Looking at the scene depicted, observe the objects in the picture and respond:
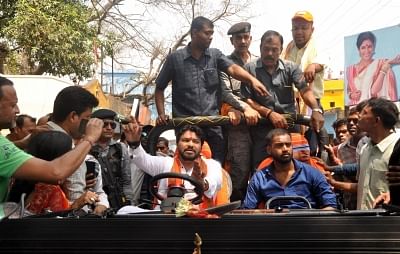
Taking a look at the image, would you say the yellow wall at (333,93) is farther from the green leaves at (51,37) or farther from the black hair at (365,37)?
the green leaves at (51,37)

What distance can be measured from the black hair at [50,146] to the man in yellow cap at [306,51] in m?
2.75

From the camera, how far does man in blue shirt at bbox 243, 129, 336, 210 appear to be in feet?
14.2

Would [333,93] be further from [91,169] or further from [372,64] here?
[91,169]

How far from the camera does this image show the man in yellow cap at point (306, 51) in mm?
5613

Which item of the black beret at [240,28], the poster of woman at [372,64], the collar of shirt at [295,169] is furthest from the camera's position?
the poster of woman at [372,64]

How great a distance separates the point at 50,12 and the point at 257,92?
33.5 ft

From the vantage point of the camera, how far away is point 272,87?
530cm

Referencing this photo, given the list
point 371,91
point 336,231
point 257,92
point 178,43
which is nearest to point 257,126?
point 257,92

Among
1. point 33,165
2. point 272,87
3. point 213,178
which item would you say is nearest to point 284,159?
point 213,178

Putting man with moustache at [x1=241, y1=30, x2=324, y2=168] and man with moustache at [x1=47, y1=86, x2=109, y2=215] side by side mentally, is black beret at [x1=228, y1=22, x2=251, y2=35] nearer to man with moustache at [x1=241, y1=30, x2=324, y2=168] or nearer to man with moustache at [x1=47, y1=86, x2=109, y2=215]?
man with moustache at [x1=241, y1=30, x2=324, y2=168]

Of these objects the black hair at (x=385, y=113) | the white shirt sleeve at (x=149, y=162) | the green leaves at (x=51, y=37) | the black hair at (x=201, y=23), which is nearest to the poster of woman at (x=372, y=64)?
the green leaves at (x=51, y=37)

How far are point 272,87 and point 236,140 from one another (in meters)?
0.59

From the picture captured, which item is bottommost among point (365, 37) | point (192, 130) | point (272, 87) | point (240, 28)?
point (192, 130)

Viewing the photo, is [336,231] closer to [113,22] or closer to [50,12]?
[50,12]
